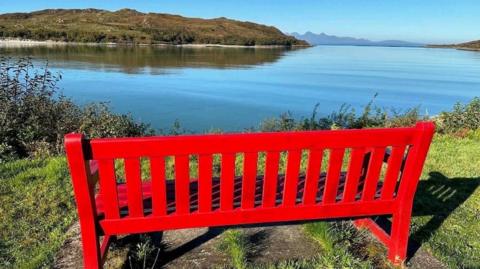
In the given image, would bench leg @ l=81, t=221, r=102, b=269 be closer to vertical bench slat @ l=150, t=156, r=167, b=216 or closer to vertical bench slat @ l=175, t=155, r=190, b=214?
vertical bench slat @ l=150, t=156, r=167, b=216

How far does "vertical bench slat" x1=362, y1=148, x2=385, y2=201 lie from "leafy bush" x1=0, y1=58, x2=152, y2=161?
553 centimetres

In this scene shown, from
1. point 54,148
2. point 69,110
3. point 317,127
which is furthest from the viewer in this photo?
point 317,127

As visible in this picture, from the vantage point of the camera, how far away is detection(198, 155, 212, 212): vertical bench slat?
2.84 metres

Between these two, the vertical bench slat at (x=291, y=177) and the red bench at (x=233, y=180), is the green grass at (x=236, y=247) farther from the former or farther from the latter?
the vertical bench slat at (x=291, y=177)

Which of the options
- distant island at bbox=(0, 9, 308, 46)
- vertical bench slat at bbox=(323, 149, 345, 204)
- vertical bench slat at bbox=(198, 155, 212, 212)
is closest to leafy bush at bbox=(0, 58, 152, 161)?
vertical bench slat at bbox=(198, 155, 212, 212)

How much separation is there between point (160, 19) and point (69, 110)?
149 meters

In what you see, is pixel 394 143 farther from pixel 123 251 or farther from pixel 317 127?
pixel 317 127

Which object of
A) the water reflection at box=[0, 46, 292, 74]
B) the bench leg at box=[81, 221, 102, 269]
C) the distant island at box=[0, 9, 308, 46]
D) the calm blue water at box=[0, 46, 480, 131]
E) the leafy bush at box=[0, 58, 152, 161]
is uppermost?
the bench leg at box=[81, 221, 102, 269]

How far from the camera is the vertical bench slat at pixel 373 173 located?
310 centimetres

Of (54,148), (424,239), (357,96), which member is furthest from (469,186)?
(357,96)

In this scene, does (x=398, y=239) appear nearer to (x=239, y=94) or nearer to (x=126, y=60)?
(x=239, y=94)

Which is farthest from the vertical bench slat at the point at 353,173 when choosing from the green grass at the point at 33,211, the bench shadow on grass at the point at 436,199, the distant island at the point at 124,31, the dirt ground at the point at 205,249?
the distant island at the point at 124,31

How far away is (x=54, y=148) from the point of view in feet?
24.0

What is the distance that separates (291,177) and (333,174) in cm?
32
